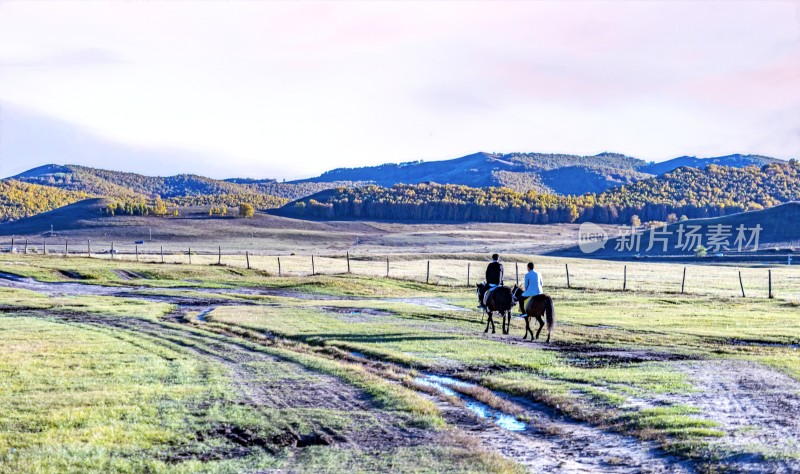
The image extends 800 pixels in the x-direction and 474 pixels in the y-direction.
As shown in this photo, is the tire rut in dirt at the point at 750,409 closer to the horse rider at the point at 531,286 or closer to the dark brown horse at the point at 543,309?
the dark brown horse at the point at 543,309

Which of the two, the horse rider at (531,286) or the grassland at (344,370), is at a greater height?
the horse rider at (531,286)

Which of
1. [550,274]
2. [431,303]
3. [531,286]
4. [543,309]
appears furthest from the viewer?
[550,274]

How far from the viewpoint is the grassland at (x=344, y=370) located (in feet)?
37.3

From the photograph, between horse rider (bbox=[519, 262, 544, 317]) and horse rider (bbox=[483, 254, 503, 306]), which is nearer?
horse rider (bbox=[519, 262, 544, 317])

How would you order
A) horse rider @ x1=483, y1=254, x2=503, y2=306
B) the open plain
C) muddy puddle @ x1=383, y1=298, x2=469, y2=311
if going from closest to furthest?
the open plain
horse rider @ x1=483, y1=254, x2=503, y2=306
muddy puddle @ x1=383, y1=298, x2=469, y2=311

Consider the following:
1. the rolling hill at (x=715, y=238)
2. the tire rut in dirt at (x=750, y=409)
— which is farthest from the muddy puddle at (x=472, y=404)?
the rolling hill at (x=715, y=238)

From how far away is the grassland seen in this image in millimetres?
11367

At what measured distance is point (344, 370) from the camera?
17984mm

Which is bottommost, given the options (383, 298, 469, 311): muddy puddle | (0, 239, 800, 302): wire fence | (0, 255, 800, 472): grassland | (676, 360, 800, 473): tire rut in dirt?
(0, 239, 800, 302): wire fence

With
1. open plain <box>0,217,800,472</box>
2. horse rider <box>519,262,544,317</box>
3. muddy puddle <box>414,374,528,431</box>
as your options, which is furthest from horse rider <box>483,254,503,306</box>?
muddy puddle <box>414,374,528,431</box>

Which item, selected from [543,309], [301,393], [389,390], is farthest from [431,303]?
[301,393]

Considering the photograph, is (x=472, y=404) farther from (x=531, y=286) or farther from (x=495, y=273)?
(x=495, y=273)

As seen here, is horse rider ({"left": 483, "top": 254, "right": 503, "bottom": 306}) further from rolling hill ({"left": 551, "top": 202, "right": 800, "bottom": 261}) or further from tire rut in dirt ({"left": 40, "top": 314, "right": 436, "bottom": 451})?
rolling hill ({"left": 551, "top": 202, "right": 800, "bottom": 261})

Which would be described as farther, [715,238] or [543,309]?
[715,238]
